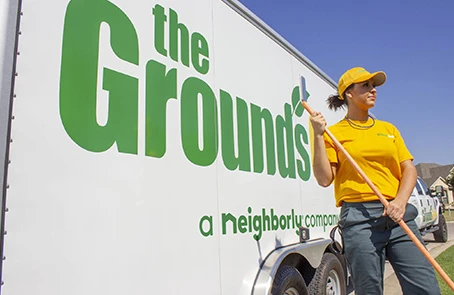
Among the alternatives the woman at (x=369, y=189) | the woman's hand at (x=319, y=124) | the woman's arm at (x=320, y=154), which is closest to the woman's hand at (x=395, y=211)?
the woman at (x=369, y=189)

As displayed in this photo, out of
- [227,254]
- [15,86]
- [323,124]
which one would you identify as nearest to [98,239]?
[15,86]

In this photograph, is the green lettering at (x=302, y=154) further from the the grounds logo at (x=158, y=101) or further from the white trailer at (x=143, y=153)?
the the grounds logo at (x=158, y=101)

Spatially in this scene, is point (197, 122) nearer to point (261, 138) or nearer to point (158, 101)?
point (158, 101)

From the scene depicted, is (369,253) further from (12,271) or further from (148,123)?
(12,271)

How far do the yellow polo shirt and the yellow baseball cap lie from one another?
0.83 feet

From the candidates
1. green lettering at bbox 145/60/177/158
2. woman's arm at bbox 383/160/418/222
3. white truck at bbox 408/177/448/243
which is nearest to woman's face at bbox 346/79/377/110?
woman's arm at bbox 383/160/418/222

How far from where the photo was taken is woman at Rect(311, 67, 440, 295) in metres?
1.95

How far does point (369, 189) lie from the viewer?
2.08 m

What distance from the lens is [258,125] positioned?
9.84 feet

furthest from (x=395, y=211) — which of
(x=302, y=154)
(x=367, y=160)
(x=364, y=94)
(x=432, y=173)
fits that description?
(x=432, y=173)

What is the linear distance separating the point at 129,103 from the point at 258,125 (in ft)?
4.26

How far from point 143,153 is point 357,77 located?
4.31 feet

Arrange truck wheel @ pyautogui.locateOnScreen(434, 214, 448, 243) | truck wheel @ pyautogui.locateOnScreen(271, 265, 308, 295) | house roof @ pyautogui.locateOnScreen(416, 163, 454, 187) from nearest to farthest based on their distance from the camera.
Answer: truck wheel @ pyautogui.locateOnScreen(271, 265, 308, 295) < truck wheel @ pyautogui.locateOnScreen(434, 214, 448, 243) < house roof @ pyautogui.locateOnScreen(416, 163, 454, 187)

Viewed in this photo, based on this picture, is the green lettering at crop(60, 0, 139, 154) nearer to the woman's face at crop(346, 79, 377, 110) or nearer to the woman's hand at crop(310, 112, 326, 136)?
the woman's hand at crop(310, 112, 326, 136)
